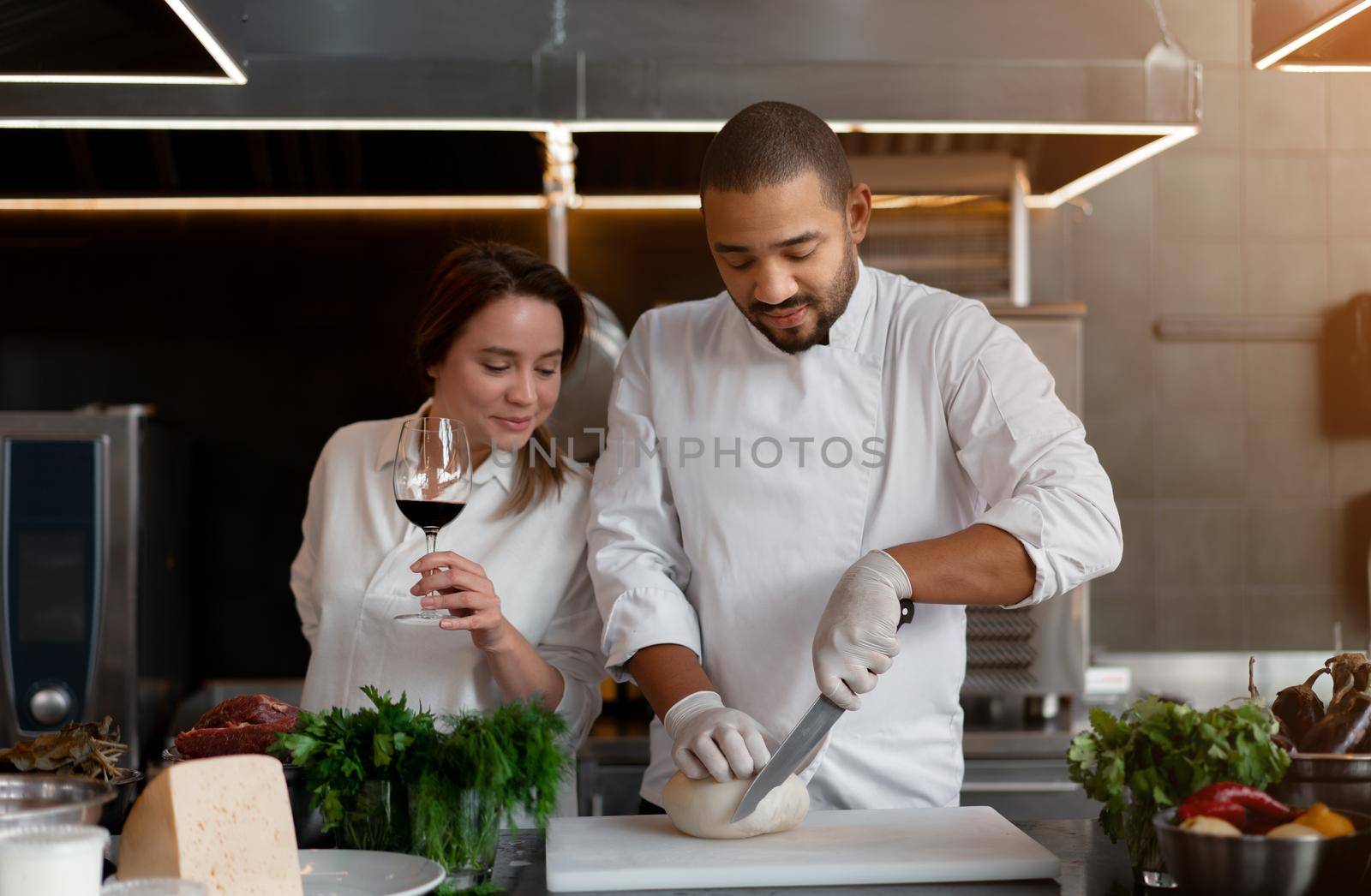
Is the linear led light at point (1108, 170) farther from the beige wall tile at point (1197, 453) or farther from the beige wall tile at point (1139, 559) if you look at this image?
the beige wall tile at point (1139, 559)

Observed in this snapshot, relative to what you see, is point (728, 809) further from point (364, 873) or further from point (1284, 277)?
point (1284, 277)

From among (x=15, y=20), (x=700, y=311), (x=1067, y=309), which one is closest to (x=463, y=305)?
(x=700, y=311)

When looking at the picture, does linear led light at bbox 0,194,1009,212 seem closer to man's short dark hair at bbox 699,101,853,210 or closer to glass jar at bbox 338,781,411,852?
man's short dark hair at bbox 699,101,853,210

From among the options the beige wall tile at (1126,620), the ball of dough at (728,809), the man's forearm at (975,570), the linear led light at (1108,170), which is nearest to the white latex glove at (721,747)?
the ball of dough at (728,809)

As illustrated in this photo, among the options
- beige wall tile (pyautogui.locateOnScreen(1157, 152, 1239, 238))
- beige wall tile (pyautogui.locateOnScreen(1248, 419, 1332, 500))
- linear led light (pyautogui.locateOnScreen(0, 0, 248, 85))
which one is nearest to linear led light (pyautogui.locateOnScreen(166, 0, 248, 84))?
linear led light (pyautogui.locateOnScreen(0, 0, 248, 85))

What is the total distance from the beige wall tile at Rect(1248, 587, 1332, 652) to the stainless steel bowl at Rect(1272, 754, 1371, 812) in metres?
2.39

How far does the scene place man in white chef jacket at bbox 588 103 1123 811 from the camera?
1425 millimetres

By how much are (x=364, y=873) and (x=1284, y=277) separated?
9.68 feet

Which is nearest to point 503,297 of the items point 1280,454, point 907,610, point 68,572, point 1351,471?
point 907,610

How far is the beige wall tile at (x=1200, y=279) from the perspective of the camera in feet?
10.6

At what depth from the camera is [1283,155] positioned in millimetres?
3264

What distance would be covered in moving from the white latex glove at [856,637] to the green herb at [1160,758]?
258 mm

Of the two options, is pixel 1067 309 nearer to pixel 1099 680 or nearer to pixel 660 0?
pixel 1099 680

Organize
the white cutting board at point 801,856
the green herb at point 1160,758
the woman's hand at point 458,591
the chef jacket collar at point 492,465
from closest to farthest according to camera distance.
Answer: the green herb at point 1160,758 → the white cutting board at point 801,856 → the woman's hand at point 458,591 → the chef jacket collar at point 492,465
